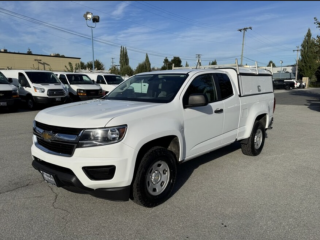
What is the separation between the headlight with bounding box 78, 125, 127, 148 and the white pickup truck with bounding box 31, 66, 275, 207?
0.01 m

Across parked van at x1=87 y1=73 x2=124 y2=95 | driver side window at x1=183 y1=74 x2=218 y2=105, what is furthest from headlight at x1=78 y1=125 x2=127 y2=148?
parked van at x1=87 y1=73 x2=124 y2=95

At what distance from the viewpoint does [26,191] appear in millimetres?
3971

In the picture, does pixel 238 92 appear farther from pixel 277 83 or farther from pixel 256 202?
pixel 277 83

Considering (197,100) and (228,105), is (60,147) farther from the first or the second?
(228,105)

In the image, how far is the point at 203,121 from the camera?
4172mm

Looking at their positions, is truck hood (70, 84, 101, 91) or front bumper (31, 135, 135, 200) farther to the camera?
truck hood (70, 84, 101, 91)

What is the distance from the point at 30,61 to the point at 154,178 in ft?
151

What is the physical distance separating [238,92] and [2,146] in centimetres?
560

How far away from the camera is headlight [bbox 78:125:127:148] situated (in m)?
2.98

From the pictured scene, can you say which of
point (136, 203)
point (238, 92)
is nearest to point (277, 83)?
point (238, 92)

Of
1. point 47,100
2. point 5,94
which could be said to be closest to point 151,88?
point 5,94

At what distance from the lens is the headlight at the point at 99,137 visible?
298 centimetres

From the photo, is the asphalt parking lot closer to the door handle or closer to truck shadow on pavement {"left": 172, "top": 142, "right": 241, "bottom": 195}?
truck shadow on pavement {"left": 172, "top": 142, "right": 241, "bottom": 195}

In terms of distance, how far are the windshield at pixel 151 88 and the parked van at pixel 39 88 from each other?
9.70 metres
